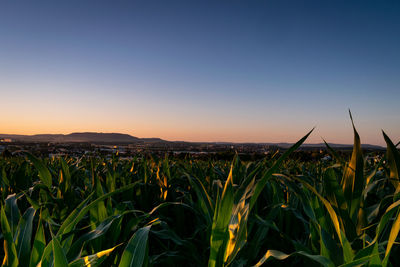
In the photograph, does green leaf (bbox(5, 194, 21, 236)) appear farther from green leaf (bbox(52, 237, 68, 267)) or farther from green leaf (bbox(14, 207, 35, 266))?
green leaf (bbox(52, 237, 68, 267))

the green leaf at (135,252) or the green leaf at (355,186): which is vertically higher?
the green leaf at (355,186)

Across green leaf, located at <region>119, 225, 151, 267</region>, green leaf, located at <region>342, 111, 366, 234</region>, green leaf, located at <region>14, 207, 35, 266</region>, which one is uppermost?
green leaf, located at <region>342, 111, 366, 234</region>

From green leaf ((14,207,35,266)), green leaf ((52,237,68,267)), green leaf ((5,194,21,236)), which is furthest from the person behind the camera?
green leaf ((5,194,21,236))

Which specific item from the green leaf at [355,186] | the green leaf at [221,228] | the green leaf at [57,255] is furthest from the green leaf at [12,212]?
the green leaf at [355,186]

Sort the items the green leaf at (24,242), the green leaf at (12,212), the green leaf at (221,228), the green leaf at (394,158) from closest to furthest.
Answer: the green leaf at (221,228)
the green leaf at (24,242)
the green leaf at (394,158)
the green leaf at (12,212)

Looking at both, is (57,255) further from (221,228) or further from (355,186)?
(355,186)

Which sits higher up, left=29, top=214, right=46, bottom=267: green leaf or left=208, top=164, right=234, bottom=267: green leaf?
left=208, top=164, right=234, bottom=267: green leaf

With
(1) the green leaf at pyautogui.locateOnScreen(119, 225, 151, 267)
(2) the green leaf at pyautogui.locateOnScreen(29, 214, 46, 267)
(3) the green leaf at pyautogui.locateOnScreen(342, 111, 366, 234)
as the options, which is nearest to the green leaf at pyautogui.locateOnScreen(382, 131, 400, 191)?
(3) the green leaf at pyautogui.locateOnScreen(342, 111, 366, 234)

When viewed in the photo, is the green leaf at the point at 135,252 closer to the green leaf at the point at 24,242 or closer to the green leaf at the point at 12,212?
the green leaf at the point at 24,242

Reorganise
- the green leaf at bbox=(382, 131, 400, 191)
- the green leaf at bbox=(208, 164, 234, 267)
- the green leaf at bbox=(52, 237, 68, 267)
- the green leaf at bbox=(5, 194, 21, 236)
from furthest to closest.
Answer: the green leaf at bbox=(5, 194, 21, 236) → the green leaf at bbox=(382, 131, 400, 191) → the green leaf at bbox=(208, 164, 234, 267) → the green leaf at bbox=(52, 237, 68, 267)

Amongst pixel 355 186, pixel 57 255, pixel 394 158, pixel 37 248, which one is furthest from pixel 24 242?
pixel 394 158

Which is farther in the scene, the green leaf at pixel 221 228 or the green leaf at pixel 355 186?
the green leaf at pixel 355 186

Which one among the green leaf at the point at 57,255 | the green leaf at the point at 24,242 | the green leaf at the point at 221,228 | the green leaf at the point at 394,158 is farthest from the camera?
the green leaf at the point at 394,158

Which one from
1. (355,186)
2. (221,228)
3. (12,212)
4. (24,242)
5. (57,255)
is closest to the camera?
(57,255)
